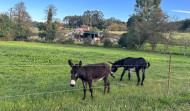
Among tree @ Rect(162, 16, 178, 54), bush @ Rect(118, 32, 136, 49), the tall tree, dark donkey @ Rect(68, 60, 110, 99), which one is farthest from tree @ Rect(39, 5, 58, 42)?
dark donkey @ Rect(68, 60, 110, 99)

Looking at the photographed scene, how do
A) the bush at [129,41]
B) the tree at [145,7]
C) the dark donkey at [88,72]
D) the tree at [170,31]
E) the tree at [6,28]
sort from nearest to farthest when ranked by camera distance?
the dark donkey at [88,72]
the tree at [170,31]
the bush at [129,41]
the tree at [6,28]
the tree at [145,7]

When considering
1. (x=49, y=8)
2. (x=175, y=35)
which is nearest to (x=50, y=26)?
(x=49, y=8)

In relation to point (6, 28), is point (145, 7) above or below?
above

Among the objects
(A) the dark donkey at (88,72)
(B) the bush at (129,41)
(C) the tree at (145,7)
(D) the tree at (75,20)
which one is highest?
A: (D) the tree at (75,20)

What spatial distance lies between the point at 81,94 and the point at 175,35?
4605 cm

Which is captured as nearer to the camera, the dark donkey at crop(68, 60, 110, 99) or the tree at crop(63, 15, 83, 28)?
the dark donkey at crop(68, 60, 110, 99)

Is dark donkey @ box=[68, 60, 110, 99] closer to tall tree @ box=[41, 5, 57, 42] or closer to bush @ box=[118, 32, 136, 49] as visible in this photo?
bush @ box=[118, 32, 136, 49]

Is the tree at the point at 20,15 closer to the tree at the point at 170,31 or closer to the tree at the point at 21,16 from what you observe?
the tree at the point at 21,16

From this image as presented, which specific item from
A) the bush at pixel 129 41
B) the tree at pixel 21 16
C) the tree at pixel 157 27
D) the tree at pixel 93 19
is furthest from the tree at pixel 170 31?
the tree at pixel 93 19

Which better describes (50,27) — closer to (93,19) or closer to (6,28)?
(6,28)

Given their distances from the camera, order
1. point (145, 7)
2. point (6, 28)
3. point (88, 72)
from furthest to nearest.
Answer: point (145, 7), point (6, 28), point (88, 72)

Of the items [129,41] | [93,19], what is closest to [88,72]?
[129,41]

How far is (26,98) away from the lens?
16.4 ft

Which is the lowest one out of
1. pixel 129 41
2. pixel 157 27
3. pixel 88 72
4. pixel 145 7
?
pixel 88 72
